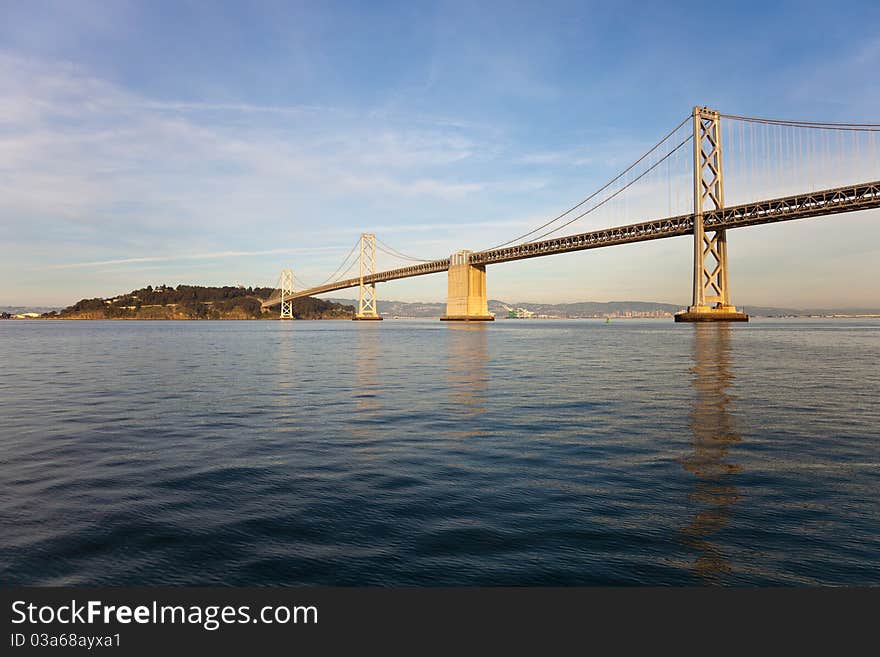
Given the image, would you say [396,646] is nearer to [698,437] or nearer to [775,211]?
[698,437]

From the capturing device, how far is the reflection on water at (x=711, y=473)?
4.44 metres

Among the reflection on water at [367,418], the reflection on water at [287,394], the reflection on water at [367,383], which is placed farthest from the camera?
the reflection on water at [367,383]

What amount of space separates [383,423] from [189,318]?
8158 inches

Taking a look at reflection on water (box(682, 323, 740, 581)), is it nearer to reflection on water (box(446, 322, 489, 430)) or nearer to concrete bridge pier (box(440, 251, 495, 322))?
reflection on water (box(446, 322, 489, 430))

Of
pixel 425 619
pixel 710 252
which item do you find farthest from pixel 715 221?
pixel 425 619

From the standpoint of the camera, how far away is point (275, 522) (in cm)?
520

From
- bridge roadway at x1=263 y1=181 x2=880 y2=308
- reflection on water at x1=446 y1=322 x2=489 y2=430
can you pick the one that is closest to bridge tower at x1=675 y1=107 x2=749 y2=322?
bridge roadway at x1=263 y1=181 x2=880 y2=308

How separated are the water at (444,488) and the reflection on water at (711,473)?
31 mm

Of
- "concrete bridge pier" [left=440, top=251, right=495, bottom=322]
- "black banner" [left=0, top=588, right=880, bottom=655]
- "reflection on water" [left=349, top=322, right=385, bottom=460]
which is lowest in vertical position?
"black banner" [left=0, top=588, right=880, bottom=655]

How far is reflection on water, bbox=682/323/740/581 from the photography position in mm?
4438

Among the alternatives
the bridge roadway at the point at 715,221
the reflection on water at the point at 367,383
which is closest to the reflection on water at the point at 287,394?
the reflection on water at the point at 367,383

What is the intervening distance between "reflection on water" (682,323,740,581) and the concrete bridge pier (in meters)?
81.2

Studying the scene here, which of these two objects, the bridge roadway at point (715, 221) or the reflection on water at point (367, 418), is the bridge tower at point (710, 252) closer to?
the bridge roadway at point (715, 221)

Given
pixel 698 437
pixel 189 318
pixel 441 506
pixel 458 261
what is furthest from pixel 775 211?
pixel 189 318
